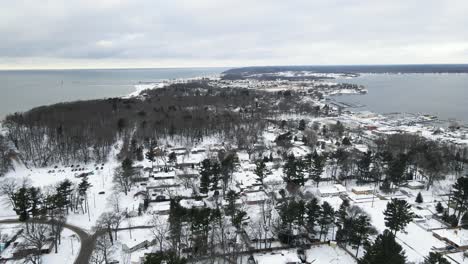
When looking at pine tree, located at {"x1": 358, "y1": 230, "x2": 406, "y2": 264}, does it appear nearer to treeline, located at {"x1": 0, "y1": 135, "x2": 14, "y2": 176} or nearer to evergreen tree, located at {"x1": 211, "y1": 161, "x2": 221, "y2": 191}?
evergreen tree, located at {"x1": 211, "y1": 161, "x2": 221, "y2": 191}

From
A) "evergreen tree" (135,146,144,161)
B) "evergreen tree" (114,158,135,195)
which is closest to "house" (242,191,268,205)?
"evergreen tree" (114,158,135,195)

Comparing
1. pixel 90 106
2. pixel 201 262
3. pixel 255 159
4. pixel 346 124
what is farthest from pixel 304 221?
pixel 90 106

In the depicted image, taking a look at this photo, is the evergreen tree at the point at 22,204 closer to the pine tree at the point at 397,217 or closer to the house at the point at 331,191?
the house at the point at 331,191

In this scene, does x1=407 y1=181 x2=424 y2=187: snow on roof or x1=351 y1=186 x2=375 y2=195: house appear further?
Answer: x1=407 y1=181 x2=424 y2=187: snow on roof

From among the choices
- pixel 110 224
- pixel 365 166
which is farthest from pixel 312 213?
pixel 110 224

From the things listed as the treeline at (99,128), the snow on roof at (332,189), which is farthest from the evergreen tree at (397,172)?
the treeline at (99,128)

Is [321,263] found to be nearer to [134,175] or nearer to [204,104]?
[134,175]

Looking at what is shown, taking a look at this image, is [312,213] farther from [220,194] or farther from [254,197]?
[220,194]

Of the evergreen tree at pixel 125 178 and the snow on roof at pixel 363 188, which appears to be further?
the snow on roof at pixel 363 188
